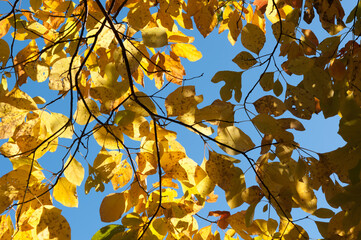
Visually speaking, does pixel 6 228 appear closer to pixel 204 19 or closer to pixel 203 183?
pixel 203 183

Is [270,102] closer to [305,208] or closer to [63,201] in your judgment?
[305,208]

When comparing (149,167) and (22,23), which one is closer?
(149,167)

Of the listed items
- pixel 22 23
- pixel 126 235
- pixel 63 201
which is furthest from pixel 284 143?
pixel 22 23

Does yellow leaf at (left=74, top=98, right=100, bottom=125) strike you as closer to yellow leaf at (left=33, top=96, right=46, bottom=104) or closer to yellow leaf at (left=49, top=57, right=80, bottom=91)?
yellow leaf at (left=49, top=57, right=80, bottom=91)

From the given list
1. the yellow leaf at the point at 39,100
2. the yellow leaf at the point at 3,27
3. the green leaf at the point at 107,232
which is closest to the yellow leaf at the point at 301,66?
the green leaf at the point at 107,232

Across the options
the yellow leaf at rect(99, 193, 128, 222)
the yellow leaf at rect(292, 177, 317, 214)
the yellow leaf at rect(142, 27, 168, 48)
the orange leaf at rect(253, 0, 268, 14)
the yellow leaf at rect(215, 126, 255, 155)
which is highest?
the orange leaf at rect(253, 0, 268, 14)

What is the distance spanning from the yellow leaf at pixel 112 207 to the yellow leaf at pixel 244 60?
56cm

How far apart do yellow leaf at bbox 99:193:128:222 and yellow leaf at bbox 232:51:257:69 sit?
1.84 ft

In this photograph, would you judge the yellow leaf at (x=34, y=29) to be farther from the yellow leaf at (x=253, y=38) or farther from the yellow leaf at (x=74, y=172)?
the yellow leaf at (x=253, y=38)

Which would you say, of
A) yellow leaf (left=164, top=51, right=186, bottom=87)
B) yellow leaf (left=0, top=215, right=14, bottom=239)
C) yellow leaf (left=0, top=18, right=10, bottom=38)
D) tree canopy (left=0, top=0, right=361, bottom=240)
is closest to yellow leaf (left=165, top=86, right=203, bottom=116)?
tree canopy (left=0, top=0, right=361, bottom=240)

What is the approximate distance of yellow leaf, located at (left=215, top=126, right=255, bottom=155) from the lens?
905 millimetres

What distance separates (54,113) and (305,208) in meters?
0.82

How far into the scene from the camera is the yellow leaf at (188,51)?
1462mm

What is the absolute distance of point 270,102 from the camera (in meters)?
1.07
